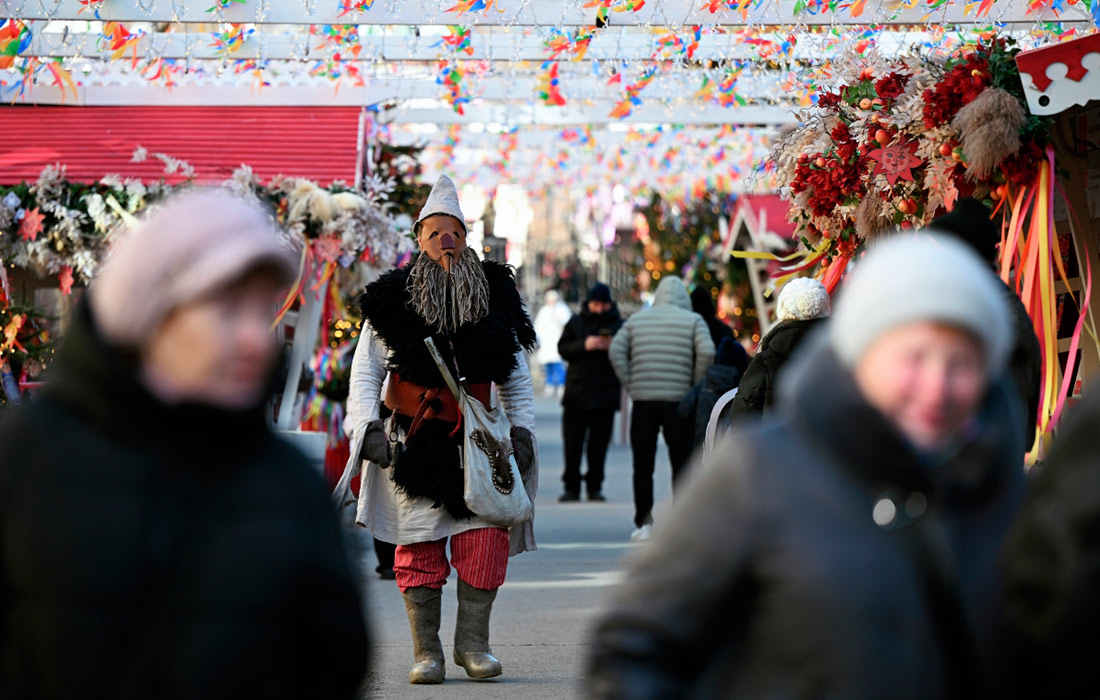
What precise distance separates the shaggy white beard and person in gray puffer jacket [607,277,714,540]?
203 inches

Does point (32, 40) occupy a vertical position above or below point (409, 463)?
above

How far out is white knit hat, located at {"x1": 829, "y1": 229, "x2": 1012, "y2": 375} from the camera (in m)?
2.18

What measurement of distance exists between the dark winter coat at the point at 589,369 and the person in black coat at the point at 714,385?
2.95 m

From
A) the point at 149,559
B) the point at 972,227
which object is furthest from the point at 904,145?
the point at 149,559

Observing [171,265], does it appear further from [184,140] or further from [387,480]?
[184,140]

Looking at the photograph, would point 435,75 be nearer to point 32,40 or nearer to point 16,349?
point 32,40

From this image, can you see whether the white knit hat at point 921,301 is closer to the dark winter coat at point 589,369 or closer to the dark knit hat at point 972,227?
the dark knit hat at point 972,227

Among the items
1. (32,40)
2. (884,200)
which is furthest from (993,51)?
(32,40)

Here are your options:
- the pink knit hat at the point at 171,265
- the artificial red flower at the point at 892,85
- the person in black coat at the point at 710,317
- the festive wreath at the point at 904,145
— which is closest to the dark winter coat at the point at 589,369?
the person in black coat at the point at 710,317

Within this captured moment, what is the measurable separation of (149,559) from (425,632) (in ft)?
12.6

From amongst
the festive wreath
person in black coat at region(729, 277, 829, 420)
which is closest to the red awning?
the festive wreath

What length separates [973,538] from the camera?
224cm

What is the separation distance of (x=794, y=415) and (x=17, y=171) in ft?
30.8

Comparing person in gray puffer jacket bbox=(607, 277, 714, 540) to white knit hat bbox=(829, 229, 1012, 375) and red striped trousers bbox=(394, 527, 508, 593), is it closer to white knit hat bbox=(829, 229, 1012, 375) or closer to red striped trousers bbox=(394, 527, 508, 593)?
red striped trousers bbox=(394, 527, 508, 593)
